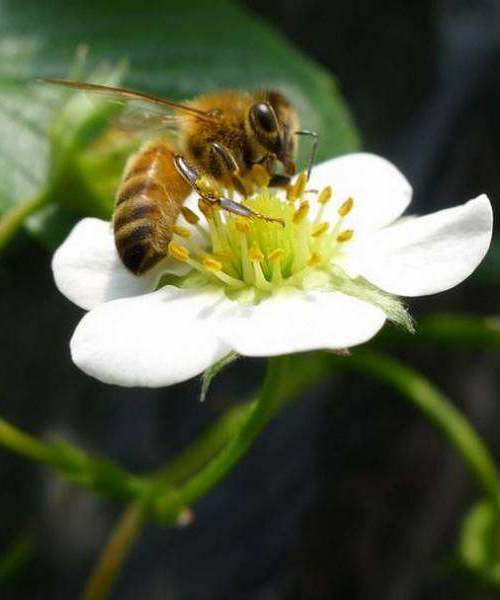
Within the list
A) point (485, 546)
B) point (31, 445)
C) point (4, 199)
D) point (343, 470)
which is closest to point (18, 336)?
point (4, 199)

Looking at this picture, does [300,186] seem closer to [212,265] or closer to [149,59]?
[212,265]

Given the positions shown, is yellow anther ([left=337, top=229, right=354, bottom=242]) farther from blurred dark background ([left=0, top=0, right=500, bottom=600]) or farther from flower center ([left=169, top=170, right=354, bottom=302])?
blurred dark background ([left=0, top=0, right=500, bottom=600])

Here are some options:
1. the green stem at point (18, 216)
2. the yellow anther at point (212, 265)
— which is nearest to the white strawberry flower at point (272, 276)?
the yellow anther at point (212, 265)

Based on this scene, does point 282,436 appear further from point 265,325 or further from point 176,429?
point 265,325

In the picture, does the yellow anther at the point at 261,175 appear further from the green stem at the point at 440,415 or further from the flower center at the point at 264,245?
the green stem at the point at 440,415


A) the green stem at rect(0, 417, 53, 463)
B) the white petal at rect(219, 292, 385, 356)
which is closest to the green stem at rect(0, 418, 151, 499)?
the green stem at rect(0, 417, 53, 463)

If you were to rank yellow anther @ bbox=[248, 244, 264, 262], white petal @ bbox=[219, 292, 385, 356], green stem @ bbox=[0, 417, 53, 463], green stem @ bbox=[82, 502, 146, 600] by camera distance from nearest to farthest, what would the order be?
1. white petal @ bbox=[219, 292, 385, 356]
2. yellow anther @ bbox=[248, 244, 264, 262]
3. green stem @ bbox=[0, 417, 53, 463]
4. green stem @ bbox=[82, 502, 146, 600]

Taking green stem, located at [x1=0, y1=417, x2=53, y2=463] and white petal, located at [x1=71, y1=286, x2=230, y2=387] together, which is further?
green stem, located at [x1=0, y1=417, x2=53, y2=463]
